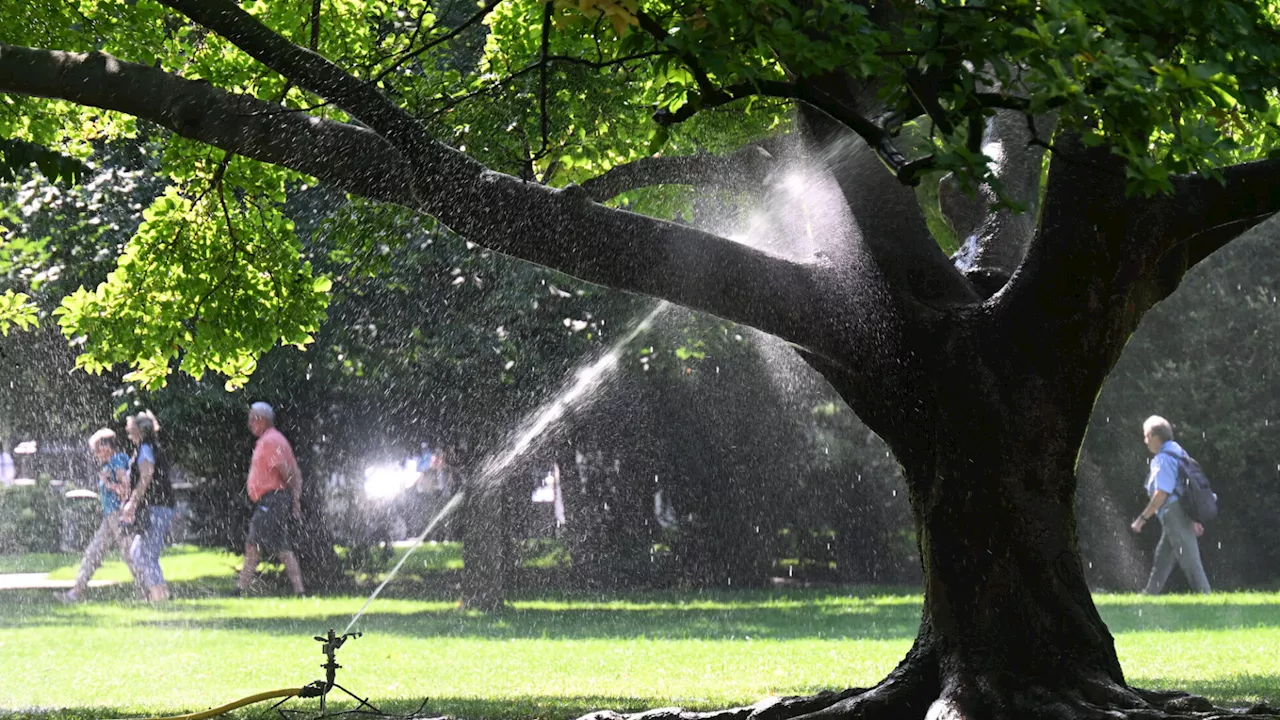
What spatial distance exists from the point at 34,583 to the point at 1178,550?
1586cm

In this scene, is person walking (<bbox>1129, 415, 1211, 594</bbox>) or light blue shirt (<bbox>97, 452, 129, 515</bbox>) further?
light blue shirt (<bbox>97, 452, 129, 515</bbox>)

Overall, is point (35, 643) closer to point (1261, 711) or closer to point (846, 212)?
point (846, 212)

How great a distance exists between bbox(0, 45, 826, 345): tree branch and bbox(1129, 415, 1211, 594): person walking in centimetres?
978

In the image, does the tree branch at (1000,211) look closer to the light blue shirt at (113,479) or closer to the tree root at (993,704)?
the tree root at (993,704)

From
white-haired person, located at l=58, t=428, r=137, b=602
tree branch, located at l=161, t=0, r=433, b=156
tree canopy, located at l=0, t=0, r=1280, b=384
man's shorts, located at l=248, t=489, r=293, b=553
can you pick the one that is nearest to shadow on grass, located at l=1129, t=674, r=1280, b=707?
tree canopy, located at l=0, t=0, r=1280, b=384

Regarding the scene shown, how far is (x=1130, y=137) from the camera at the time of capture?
15.9ft

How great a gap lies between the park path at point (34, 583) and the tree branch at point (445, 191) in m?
15.5

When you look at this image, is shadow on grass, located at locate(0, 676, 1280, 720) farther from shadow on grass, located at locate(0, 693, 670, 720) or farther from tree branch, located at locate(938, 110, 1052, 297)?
tree branch, located at locate(938, 110, 1052, 297)

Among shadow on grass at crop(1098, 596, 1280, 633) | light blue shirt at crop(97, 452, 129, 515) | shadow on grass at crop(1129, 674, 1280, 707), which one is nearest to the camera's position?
shadow on grass at crop(1129, 674, 1280, 707)

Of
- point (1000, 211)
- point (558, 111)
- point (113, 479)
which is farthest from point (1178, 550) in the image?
point (113, 479)

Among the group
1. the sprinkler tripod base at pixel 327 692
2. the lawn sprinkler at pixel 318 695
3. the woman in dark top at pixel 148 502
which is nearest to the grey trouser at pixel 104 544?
the woman in dark top at pixel 148 502

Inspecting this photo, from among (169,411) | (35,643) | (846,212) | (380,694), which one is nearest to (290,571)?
(169,411)

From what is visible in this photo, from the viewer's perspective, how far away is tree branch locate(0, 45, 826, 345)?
6.83 m

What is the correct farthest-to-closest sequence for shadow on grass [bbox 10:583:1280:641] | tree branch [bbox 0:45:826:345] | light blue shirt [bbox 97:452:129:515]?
light blue shirt [bbox 97:452:129:515] < shadow on grass [bbox 10:583:1280:641] < tree branch [bbox 0:45:826:345]
